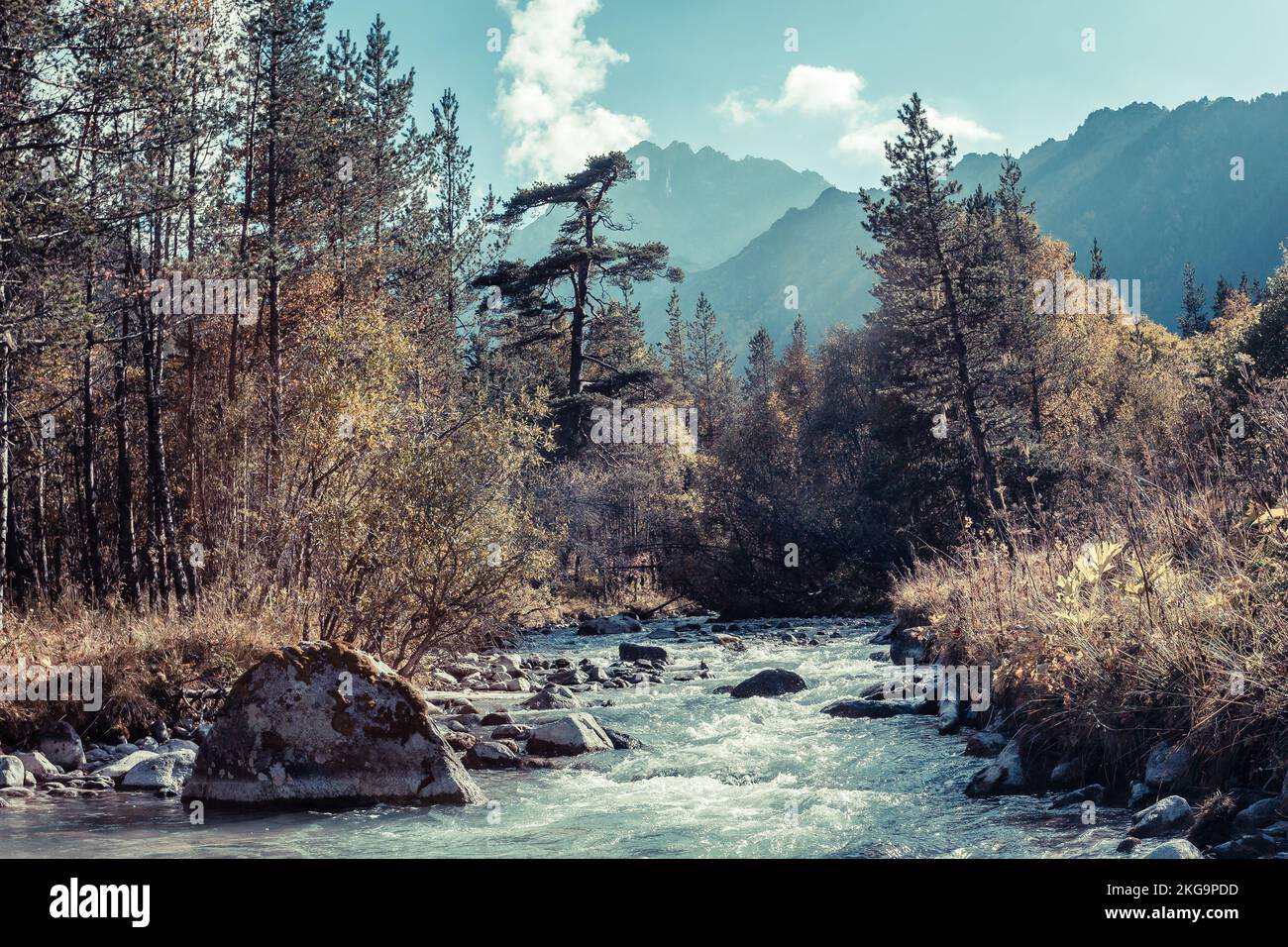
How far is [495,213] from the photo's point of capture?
34562mm

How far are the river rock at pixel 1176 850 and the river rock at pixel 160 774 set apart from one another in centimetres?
807

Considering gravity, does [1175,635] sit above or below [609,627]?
above

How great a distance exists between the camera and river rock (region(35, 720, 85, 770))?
32.1ft

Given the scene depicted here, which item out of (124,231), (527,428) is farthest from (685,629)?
(124,231)

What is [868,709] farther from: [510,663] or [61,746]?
[61,746]

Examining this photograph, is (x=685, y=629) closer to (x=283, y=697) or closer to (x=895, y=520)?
(x=895, y=520)

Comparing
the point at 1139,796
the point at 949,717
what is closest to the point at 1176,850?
the point at 1139,796

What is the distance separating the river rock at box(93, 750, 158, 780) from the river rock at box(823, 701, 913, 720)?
8249 millimetres

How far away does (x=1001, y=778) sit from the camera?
8125 millimetres

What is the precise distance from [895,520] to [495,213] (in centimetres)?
1820

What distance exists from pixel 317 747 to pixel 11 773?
3.04m

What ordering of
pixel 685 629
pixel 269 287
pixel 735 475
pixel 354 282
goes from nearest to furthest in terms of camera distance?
pixel 269 287 < pixel 354 282 < pixel 685 629 < pixel 735 475

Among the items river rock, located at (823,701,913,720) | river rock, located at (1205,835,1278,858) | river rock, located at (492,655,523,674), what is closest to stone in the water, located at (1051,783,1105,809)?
river rock, located at (1205,835,1278,858)

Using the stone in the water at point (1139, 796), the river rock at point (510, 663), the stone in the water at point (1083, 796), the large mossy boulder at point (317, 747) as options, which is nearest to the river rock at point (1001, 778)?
the stone in the water at point (1083, 796)
